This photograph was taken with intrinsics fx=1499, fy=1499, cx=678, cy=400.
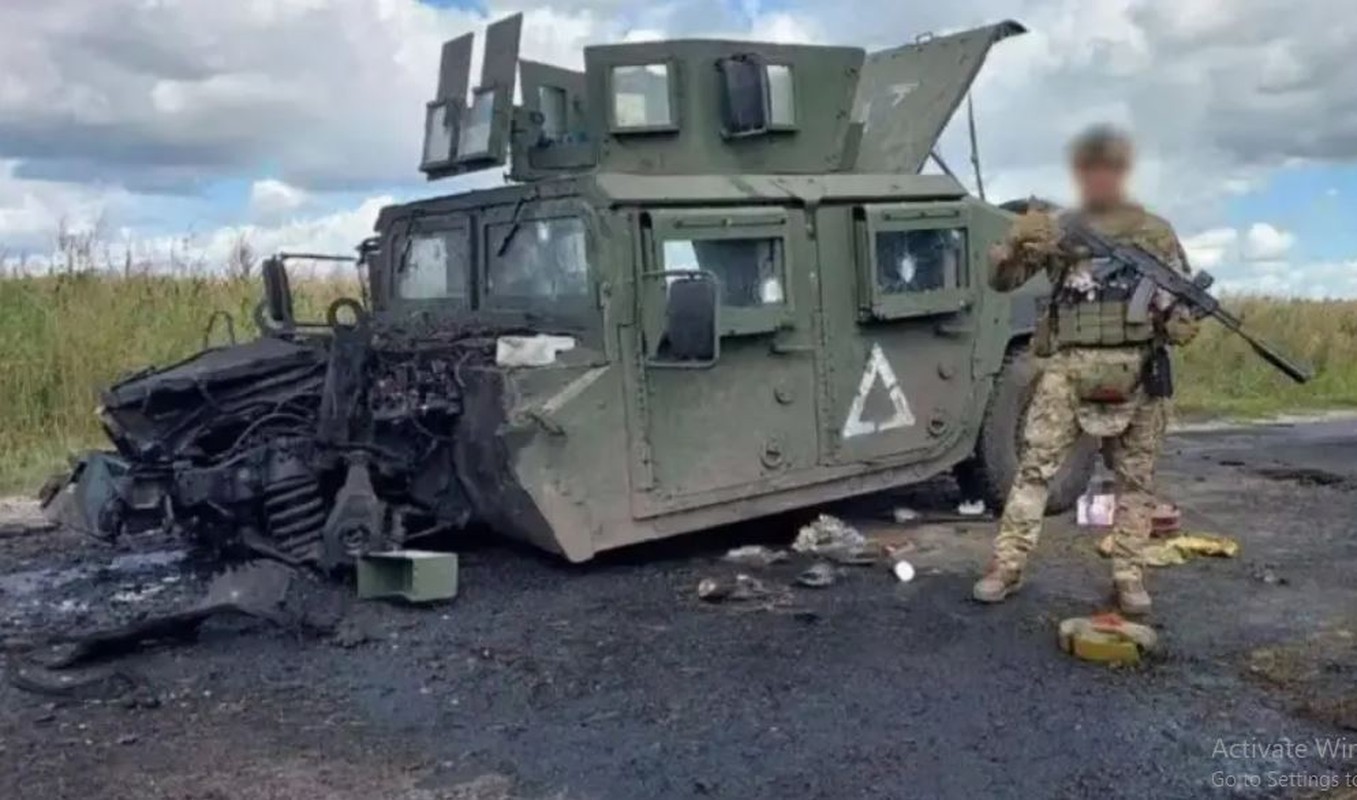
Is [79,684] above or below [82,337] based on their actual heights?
below

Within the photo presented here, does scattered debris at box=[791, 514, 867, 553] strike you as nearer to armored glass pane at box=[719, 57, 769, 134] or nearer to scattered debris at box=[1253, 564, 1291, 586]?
scattered debris at box=[1253, 564, 1291, 586]

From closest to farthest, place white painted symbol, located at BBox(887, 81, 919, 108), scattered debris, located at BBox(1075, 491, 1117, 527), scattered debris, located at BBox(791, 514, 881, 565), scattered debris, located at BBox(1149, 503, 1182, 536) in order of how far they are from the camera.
A: 1. scattered debris, located at BBox(791, 514, 881, 565)
2. scattered debris, located at BBox(1149, 503, 1182, 536)
3. scattered debris, located at BBox(1075, 491, 1117, 527)
4. white painted symbol, located at BBox(887, 81, 919, 108)

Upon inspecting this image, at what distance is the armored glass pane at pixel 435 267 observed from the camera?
7398 mm

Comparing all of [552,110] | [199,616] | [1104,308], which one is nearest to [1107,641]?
[1104,308]

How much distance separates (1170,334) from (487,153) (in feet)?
11.0

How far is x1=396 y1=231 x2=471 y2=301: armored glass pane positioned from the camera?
24.3 feet

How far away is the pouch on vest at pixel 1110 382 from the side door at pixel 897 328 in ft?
4.78

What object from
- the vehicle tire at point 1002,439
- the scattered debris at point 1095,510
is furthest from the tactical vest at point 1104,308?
the scattered debris at point 1095,510

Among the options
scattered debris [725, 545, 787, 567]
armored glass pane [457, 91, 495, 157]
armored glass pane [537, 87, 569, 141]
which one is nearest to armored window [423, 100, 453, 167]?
armored glass pane [457, 91, 495, 157]

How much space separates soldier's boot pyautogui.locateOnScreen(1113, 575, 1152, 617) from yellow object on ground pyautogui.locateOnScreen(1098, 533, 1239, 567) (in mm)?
1000

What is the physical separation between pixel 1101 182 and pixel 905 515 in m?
2.72

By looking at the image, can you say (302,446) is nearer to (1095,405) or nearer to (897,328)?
(897,328)

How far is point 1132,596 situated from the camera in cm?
586

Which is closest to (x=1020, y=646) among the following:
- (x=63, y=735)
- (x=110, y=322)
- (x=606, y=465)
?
(x=606, y=465)
